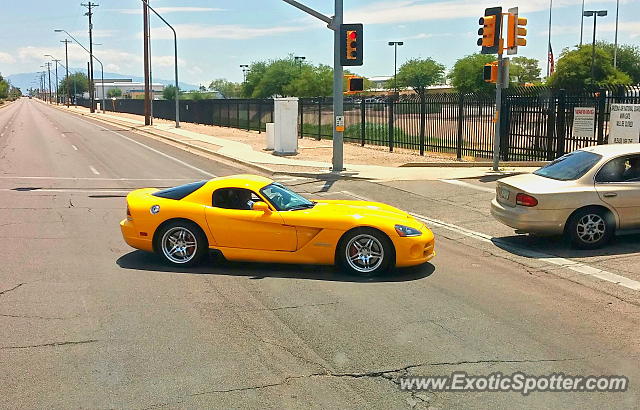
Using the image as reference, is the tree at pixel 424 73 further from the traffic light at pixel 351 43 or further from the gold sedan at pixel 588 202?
the gold sedan at pixel 588 202

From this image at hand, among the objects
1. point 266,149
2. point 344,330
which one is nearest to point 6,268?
point 344,330

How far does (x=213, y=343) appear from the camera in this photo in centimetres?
600

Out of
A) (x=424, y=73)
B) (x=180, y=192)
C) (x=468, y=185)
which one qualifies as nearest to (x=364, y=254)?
(x=180, y=192)

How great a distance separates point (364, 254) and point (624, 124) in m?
10.9

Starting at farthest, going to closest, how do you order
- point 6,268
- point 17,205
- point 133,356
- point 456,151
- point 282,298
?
point 456,151
point 17,205
point 6,268
point 282,298
point 133,356

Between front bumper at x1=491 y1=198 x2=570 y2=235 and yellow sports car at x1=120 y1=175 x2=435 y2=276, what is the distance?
2.25 m

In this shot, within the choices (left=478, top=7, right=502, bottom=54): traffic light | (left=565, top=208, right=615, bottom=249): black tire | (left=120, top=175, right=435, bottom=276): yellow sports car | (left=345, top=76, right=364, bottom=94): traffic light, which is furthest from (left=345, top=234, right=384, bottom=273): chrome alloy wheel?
(left=345, top=76, right=364, bottom=94): traffic light

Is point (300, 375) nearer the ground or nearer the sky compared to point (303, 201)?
nearer the ground

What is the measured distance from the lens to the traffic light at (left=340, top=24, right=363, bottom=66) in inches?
782

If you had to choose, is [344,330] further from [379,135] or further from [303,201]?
[379,135]

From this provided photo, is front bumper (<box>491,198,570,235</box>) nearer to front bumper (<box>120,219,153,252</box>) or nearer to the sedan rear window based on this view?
the sedan rear window

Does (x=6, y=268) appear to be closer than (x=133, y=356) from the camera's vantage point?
No

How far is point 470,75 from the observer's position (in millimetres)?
74438

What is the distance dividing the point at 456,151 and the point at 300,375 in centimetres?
2130
